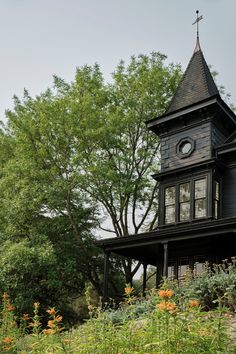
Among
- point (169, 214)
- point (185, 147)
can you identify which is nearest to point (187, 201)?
point (169, 214)

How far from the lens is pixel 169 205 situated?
60.9 ft

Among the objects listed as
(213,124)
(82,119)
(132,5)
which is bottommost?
(132,5)

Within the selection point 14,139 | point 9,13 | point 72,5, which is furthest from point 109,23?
point 14,139

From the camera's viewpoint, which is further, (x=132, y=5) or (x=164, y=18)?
(x=164, y=18)

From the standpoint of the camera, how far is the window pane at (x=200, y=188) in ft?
57.6

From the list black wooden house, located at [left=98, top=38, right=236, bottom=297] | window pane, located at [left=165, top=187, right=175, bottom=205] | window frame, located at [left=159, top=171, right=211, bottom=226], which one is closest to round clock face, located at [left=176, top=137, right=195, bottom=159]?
black wooden house, located at [left=98, top=38, right=236, bottom=297]

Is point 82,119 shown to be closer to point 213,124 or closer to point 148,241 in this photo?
point 213,124

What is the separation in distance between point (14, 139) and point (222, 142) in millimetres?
12121

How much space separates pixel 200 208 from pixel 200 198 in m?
0.39

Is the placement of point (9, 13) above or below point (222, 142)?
below

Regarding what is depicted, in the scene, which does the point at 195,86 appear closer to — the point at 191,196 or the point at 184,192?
the point at 184,192

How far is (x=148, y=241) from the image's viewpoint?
16.1 meters

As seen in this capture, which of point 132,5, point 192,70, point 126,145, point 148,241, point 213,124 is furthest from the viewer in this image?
point 126,145

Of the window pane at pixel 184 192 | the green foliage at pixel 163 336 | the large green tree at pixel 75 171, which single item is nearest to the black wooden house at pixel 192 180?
the window pane at pixel 184 192
